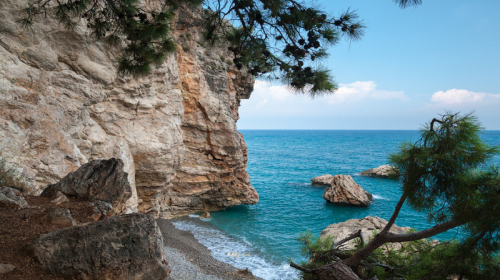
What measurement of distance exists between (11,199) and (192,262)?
8.83 meters

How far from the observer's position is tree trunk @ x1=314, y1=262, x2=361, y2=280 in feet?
15.9

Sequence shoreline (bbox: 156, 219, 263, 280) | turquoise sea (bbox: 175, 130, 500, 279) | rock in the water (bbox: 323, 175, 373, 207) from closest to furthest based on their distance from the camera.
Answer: shoreline (bbox: 156, 219, 263, 280)
turquoise sea (bbox: 175, 130, 500, 279)
rock in the water (bbox: 323, 175, 373, 207)

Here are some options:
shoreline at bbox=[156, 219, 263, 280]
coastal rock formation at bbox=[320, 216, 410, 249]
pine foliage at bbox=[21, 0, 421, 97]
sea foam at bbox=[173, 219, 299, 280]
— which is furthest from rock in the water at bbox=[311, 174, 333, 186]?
pine foliage at bbox=[21, 0, 421, 97]

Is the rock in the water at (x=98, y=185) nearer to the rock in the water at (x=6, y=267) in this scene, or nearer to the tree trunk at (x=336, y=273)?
the rock in the water at (x=6, y=267)

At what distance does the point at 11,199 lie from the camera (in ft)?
18.7

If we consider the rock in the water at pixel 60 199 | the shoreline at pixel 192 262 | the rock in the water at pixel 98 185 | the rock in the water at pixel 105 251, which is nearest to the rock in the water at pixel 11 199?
the rock in the water at pixel 60 199

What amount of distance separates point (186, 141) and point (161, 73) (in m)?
6.24

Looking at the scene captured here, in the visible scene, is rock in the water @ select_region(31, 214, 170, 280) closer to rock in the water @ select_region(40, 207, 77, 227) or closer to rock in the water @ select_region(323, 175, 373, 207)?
rock in the water @ select_region(40, 207, 77, 227)

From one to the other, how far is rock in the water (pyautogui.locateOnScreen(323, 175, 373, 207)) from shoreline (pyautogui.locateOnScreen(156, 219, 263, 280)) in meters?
14.2

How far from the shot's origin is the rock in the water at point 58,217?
5312 mm

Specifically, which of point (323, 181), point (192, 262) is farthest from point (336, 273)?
point (323, 181)

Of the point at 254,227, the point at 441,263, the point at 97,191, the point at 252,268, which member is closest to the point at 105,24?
the point at 97,191

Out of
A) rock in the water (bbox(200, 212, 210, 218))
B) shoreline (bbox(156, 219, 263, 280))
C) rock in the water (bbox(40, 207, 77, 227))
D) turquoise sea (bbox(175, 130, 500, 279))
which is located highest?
rock in the water (bbox(40, 207, 77, 227))

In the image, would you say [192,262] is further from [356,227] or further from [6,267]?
[6,267]
